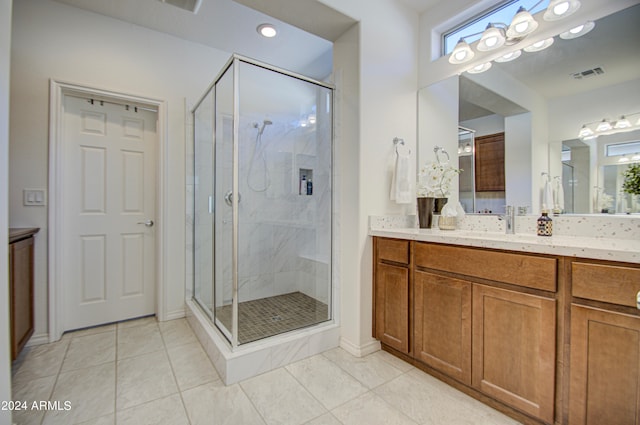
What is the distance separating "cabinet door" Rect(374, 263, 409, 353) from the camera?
6.28ft

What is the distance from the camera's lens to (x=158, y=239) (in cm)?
270

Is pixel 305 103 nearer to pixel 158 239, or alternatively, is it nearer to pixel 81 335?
pixel 158 239

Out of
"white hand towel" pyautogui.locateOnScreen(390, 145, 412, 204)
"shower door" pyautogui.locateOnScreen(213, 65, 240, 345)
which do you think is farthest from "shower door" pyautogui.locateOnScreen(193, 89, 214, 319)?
"white hand towel" pyautogui.locateOnScreen(390, 145, 412, 204)

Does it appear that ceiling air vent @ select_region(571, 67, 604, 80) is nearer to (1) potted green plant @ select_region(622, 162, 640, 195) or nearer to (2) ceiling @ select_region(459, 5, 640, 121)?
(2) ceiling @ select_region(459, 5, 640, 121)

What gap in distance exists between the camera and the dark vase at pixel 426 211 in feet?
7.31

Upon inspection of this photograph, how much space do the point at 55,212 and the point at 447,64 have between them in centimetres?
331

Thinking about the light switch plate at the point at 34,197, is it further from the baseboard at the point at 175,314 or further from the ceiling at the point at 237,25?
the ceiling at the point at 237,25

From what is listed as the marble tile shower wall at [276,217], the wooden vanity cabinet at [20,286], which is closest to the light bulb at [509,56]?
the marble tile shower wall at [276,217]

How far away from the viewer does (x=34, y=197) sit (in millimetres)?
2193

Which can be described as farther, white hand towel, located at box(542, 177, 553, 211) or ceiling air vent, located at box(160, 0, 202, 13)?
ceiling air vent, located at box(160, 0, 202, 13)

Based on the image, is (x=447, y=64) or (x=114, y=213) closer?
(x=447, y=64)

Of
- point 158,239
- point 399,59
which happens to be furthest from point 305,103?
point 158,239

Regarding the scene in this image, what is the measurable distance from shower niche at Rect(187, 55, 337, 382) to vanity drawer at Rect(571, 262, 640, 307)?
5.01 ft

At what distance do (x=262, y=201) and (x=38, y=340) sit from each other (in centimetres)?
203
